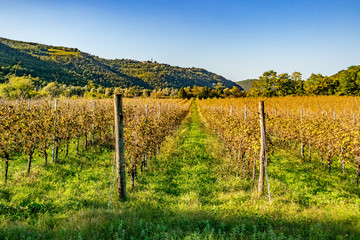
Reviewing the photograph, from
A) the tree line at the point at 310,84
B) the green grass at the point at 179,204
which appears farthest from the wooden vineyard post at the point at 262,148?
the tree line at the point at 310,84

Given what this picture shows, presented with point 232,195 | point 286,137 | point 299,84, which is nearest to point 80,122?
point 232,195

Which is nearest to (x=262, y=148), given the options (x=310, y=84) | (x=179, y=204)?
(x=179, y=204)

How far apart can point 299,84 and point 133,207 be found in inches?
2130

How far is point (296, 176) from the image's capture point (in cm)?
677

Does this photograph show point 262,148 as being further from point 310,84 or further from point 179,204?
point 310,84

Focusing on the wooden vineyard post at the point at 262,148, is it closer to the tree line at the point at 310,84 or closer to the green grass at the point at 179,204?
the green grass at the point at 179,204

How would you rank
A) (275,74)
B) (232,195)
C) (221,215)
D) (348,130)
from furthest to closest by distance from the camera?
(275,74) → (348,130) → (232,195) → (221,215)

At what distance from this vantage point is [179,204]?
14.9 feet

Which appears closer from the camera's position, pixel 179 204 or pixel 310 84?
pixel 179 204

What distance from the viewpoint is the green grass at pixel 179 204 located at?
3215 mm

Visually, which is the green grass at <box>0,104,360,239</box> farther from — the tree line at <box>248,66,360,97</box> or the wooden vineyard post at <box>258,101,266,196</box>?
the tree line at <box>248,66,360,97</box>

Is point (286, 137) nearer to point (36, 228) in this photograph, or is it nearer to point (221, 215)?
point (221, 215)

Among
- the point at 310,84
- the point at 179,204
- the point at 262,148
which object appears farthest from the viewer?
the point at 310,84

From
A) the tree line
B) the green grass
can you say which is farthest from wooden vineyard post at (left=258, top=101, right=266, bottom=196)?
the tree line
